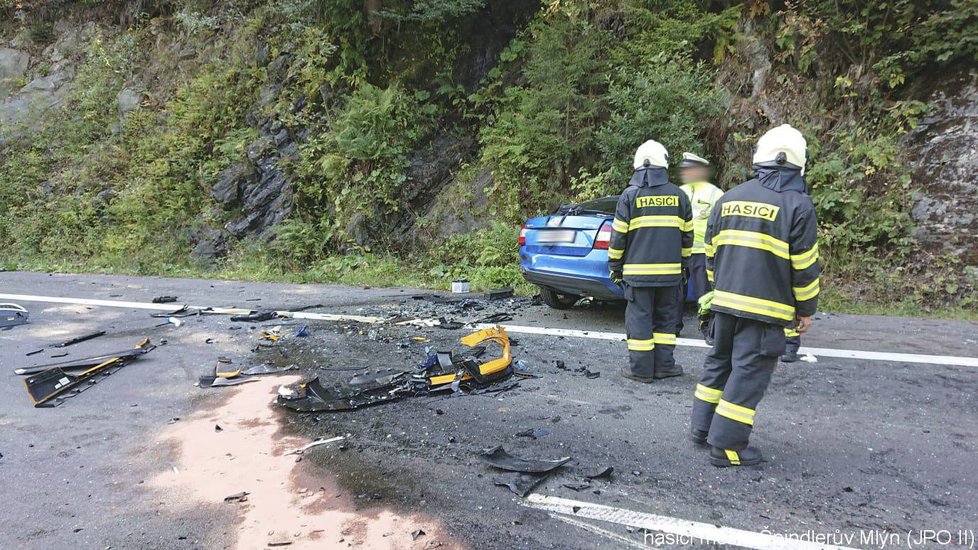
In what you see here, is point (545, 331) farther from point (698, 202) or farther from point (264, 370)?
point (264, 370)

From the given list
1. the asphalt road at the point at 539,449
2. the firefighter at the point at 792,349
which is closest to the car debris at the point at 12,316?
the asphalt road at the point at 539,449

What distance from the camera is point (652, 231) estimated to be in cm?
447

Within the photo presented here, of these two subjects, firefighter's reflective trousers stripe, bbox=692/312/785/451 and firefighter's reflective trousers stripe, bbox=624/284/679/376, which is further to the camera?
firefighter's reflective trousers stripe, bbox=624/284/679/376

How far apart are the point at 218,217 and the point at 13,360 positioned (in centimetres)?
853

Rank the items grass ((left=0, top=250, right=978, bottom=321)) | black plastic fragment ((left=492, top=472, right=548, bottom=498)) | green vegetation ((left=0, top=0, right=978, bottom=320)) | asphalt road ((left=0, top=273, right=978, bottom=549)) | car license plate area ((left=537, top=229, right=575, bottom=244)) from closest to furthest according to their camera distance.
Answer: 1. asphalt road ((left=0, top=273, right=978, bottom=549))
2. black plastic fragment ((left=492, top=472, right=548, bottom=498))
3. car license plate area ((left=537, top=229, right=575, bottom=244))
4. grass ((left=0, top=250, right=978, bottom=321))
5. green vegetation ((left=0, top=0, right=978, bottom=320))

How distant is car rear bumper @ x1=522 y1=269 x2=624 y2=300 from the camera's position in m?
5.72

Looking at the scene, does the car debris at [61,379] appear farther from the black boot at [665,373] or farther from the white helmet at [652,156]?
the white helmet at [652,156]

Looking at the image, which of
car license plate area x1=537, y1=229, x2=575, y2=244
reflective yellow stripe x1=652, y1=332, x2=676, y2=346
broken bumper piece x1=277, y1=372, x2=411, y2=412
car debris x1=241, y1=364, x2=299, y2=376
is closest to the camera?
broken bumper piece x1=277, y1=372, x2=411, y2=412

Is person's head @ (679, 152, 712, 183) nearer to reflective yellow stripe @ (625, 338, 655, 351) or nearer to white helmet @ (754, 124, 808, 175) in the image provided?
reflective yellow stripe @ (625, 338, 655, 351)

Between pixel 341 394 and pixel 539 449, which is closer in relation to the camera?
pixel 539 449

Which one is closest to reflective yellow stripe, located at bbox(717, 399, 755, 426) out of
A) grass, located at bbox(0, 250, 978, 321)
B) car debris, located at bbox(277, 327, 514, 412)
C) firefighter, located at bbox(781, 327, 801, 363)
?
car debris, located at bbox(277, 327, 514, 412)

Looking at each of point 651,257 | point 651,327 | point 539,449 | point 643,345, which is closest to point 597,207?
point 651,257

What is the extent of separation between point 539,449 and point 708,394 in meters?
1.04

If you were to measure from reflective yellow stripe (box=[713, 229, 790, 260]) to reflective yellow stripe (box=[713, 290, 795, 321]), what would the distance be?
26 cm
